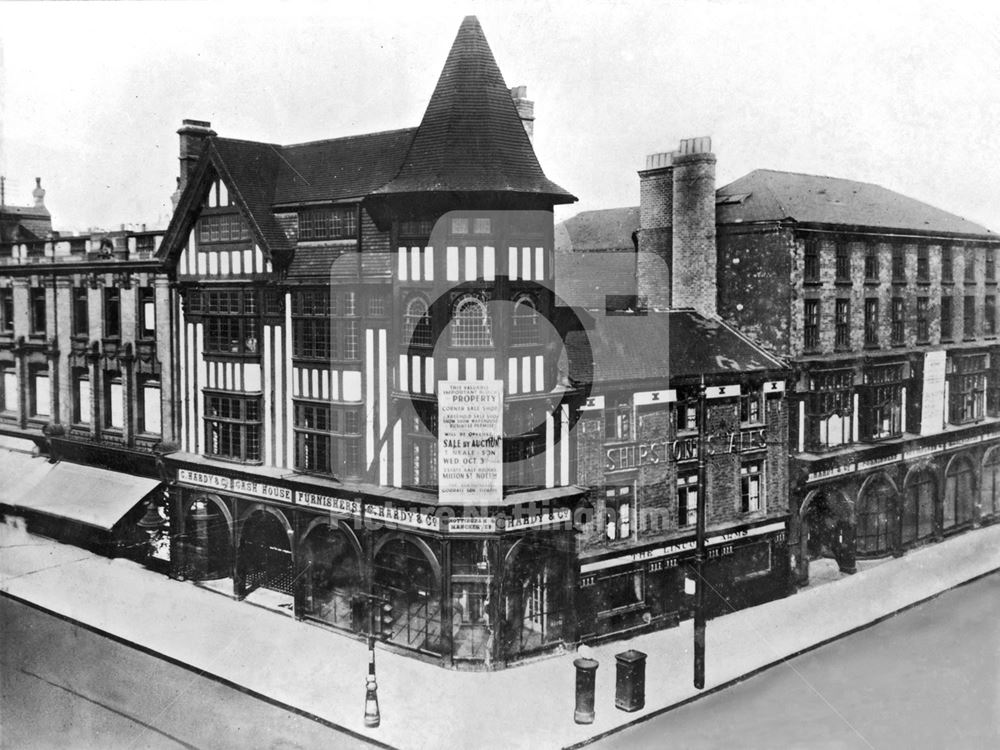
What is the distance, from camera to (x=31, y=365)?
2283cm

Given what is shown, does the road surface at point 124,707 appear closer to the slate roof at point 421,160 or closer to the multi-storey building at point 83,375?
the multi-storey building at point 83,375

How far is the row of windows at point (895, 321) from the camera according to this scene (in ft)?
71.7

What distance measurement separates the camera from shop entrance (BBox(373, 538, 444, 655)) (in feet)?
56.6

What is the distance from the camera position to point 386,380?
59.4 feet

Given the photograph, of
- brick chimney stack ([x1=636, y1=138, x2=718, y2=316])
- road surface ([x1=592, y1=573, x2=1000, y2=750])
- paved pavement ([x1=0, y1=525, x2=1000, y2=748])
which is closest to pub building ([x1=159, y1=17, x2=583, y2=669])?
paved pavement ([x1=0, y1=525, x2=1000, y2=748])

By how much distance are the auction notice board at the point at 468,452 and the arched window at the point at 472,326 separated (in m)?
0.77

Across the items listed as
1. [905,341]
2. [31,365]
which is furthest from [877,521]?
[31,365]

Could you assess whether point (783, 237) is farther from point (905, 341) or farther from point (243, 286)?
point (243, 286)

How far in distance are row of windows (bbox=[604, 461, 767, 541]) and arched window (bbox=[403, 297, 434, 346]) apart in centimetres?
496

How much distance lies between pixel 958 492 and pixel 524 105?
635 inches

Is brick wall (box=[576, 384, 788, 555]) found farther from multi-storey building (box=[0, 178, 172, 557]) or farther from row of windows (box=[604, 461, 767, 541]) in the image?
multi-storey building (box=[0, 178, 172, 557])

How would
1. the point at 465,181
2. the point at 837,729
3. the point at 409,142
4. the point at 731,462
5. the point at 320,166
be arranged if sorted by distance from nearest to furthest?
the point at 837,729 < the point at 465,181 < the point at 409,142 < the point at 320,166 < the point at 731,462

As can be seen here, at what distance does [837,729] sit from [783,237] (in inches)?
423

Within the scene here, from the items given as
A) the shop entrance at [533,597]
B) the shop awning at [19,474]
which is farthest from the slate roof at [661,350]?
the shop awning at [19,474]
